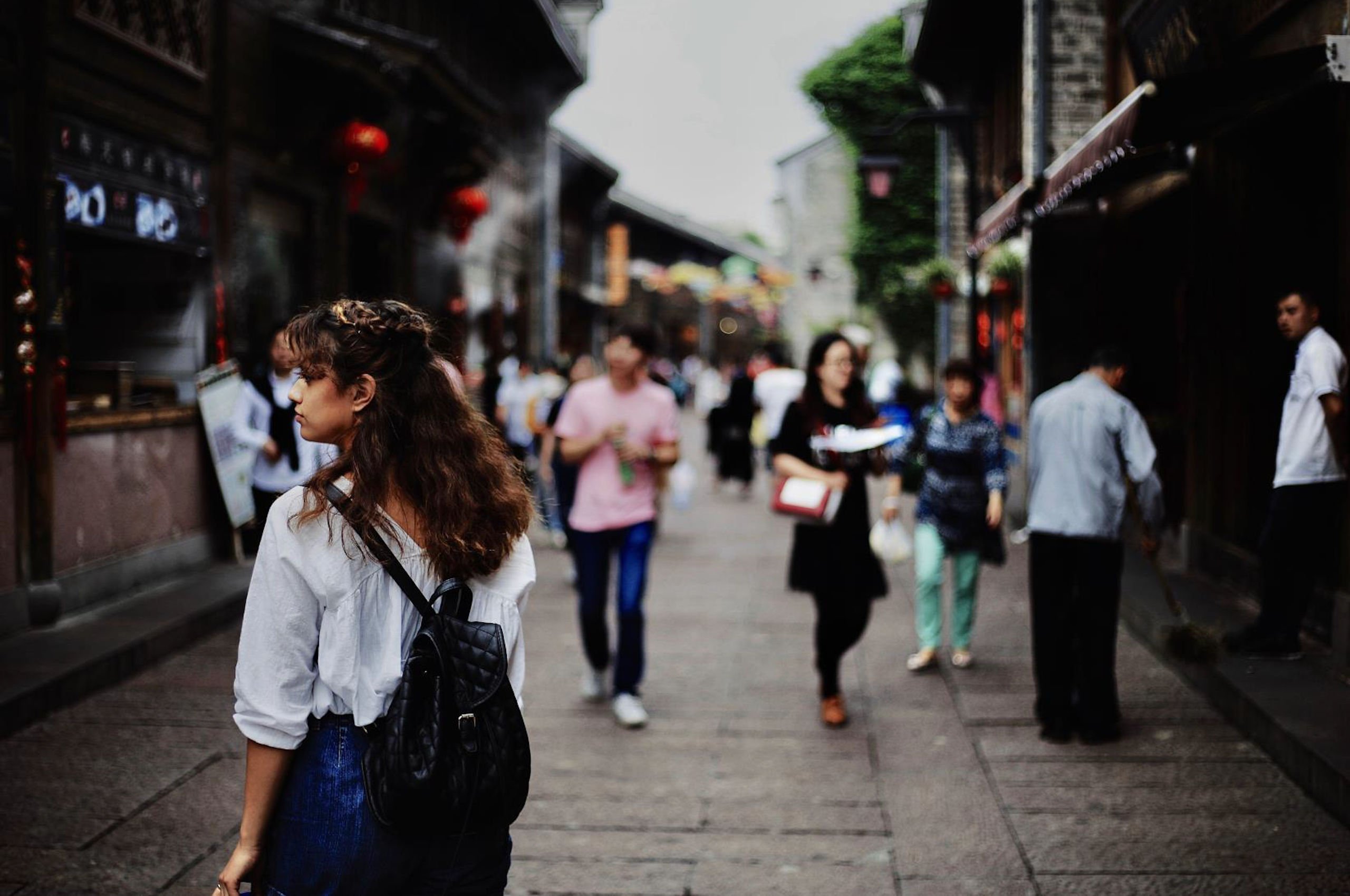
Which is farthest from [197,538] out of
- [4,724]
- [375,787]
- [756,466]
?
[756,466]

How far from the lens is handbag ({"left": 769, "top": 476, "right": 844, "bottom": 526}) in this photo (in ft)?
20.3

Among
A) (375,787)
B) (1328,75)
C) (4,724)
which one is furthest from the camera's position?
(4,724)

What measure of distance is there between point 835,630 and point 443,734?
166 inches

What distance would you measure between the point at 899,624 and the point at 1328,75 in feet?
15.4

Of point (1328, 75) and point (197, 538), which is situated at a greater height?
point (1328, 75)

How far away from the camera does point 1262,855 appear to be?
15.2 feet

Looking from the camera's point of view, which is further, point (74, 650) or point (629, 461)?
point (74, 650)

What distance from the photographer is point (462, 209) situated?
55.1ft

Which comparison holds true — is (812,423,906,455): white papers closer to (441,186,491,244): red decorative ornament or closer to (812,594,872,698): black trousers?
(812,594,872,698): black trousers

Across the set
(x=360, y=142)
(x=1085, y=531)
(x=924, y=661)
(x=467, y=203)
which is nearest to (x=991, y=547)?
(x=924, y=661)

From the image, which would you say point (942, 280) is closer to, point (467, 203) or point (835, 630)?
point (467, 203)

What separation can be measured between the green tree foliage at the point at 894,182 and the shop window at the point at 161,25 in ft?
68.5

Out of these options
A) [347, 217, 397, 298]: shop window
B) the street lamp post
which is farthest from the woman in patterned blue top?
[347, 217, 397, 298]: shop window

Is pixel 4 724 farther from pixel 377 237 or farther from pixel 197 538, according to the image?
pixel 377 237
